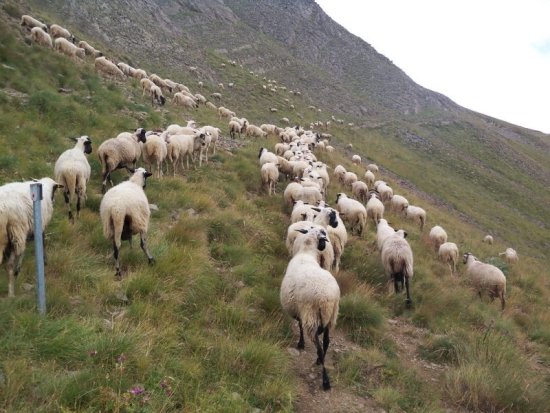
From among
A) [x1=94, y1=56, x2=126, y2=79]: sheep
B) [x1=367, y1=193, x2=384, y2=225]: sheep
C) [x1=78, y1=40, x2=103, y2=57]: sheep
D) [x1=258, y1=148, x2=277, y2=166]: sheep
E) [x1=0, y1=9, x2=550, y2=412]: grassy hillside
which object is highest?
[x1=78, y1=40, x2=103, y2=57]: sheep

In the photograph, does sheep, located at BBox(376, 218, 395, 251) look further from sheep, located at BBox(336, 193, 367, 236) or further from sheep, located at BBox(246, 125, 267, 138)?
sheep, located at BBox(246, 125, 267, 138)

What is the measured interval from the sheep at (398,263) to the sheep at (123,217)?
18.2 feet

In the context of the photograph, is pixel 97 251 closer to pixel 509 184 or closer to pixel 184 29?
pixel 509 184

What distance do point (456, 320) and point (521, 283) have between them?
869 centimetres

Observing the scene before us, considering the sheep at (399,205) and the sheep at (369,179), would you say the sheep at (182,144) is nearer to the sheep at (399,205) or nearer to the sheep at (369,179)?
the sheep at (399,205)

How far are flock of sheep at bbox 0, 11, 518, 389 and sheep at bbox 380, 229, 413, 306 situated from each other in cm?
2

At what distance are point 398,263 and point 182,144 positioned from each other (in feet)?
26.1

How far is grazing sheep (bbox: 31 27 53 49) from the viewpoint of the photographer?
1693cm

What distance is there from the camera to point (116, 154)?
9656 mm

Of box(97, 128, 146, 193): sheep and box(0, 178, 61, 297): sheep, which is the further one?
box(97, 128, 146, 193): sheep

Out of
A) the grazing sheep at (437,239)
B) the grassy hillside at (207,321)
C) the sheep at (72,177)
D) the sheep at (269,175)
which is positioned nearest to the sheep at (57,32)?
the grassy hillside at (207,321)

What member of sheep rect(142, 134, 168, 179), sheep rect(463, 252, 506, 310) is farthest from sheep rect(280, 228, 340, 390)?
sheep rect(463, 252, 506, 310)

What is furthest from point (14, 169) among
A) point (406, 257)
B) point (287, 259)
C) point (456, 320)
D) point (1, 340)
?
point (456, 320)

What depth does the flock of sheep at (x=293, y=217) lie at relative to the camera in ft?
17.8
